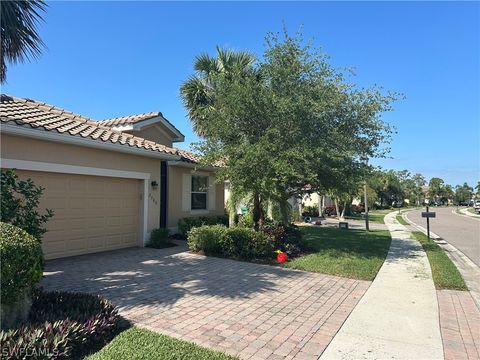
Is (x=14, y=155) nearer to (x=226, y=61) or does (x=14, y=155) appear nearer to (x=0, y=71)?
(x=0, y=71)

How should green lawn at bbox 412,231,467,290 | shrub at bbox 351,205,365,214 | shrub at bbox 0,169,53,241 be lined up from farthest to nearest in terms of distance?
shrub at bbox 351,205,365,214
green lawn at bbox 412,231,467,290
shrub at bbox 0,169,53,241

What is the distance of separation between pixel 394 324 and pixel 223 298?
2.85 m

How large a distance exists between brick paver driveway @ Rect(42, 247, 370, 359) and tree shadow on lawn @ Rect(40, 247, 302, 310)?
0.06ft

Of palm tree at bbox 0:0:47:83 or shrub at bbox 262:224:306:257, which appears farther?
shrub at bbox 262:224:306:257

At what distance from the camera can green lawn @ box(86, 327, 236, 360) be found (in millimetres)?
3969

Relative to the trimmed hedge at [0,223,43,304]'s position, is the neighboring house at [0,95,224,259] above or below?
above

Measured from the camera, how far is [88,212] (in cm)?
1014

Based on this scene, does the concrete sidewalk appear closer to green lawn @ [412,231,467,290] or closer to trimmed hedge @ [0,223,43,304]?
green lawn @ [412,231,467,290]

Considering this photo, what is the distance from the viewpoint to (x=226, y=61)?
14.8m

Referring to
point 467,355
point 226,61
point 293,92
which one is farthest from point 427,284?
point 226,61

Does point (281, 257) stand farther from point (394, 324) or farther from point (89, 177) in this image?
point (89, 177)

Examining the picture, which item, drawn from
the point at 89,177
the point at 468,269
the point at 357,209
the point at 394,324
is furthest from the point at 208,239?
the point at 357,209

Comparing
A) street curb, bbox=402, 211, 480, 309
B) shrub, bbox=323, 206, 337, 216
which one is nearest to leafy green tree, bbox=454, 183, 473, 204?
shrub, bbox=323, 206, 337, 216

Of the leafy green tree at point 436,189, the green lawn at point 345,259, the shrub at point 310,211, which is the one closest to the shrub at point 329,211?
the shrub at point 310,211
